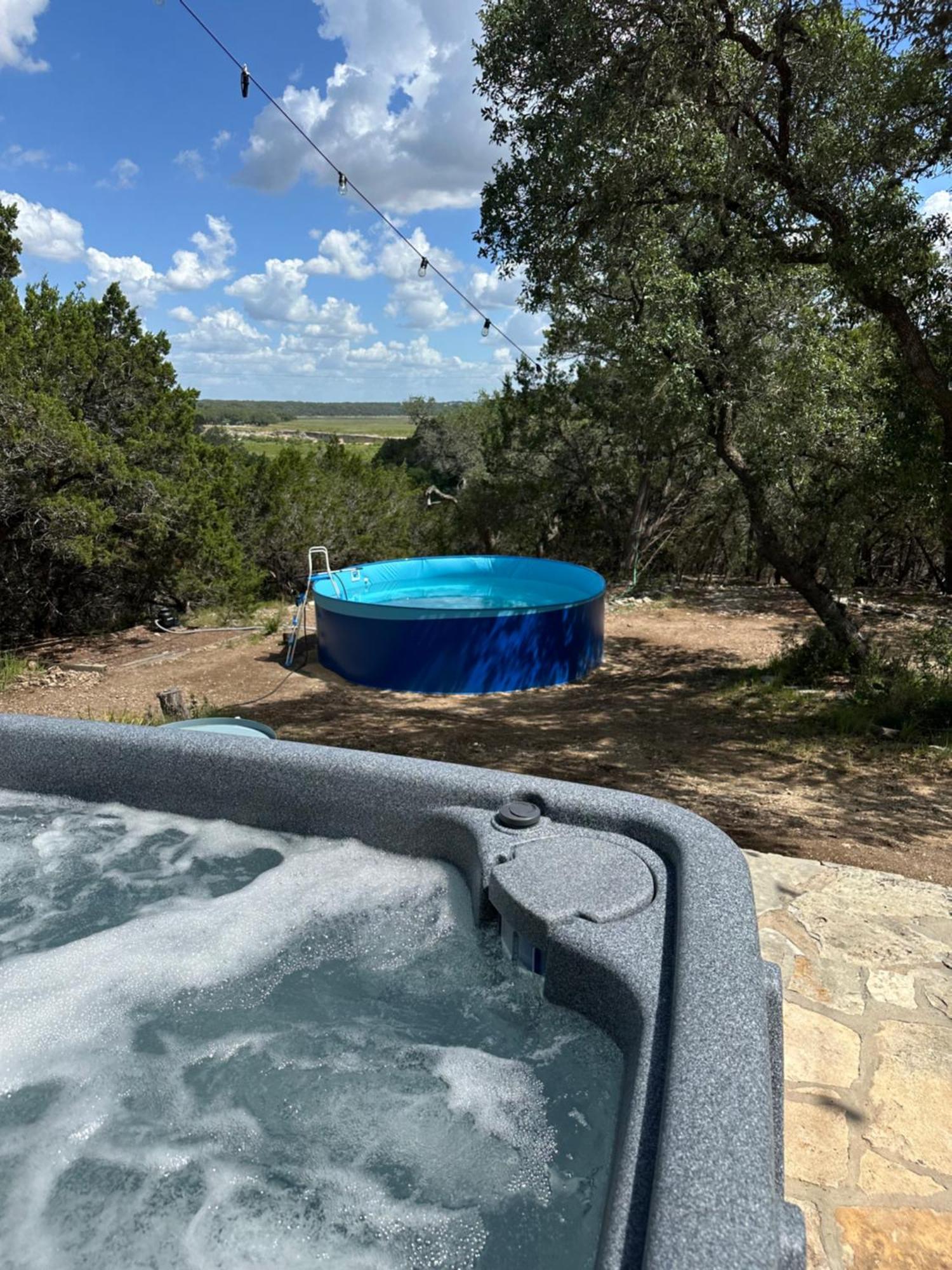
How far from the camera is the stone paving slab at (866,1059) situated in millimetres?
1710

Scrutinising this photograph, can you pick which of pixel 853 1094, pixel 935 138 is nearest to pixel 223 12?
pixel 935 138

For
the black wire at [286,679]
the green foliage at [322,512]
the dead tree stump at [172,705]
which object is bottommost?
the black wire at [286,679]

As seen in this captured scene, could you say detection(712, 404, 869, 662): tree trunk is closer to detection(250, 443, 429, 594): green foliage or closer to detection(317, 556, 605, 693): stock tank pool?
detection(317, 556, 605, 693): stock tank pool

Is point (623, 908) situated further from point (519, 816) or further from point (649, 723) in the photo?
point (649, 723)

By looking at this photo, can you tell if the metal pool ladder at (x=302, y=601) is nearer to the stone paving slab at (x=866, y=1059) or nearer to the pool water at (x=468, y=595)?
the pool water at (x=468, y=595)

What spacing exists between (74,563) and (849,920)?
10608 mm

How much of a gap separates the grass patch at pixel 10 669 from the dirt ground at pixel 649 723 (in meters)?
0.31

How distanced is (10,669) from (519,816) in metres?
7.87

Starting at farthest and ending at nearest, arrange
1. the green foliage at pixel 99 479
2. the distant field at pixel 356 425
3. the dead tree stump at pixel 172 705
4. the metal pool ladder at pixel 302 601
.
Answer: the distant field at pixel 356 425 < the green foliage at pixel 99 479 < the metal pool ladder at pixel 302 601 < the dead tree stump at pixel 172 705

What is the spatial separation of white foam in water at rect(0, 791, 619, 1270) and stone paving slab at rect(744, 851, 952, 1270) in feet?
1.62

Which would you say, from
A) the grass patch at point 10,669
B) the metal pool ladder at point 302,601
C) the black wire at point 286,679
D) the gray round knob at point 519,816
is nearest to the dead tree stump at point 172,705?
the black wire at point 286,679

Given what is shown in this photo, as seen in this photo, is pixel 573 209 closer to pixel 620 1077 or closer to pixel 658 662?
pixel 658 662

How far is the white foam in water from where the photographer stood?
170 centimetres

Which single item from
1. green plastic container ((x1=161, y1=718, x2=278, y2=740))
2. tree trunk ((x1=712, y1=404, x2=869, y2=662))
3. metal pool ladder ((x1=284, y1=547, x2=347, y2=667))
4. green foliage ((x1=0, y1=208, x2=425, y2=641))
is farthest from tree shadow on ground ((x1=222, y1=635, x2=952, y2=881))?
green foliage ((x1=0, y1=208, x2=425, y2=641))
